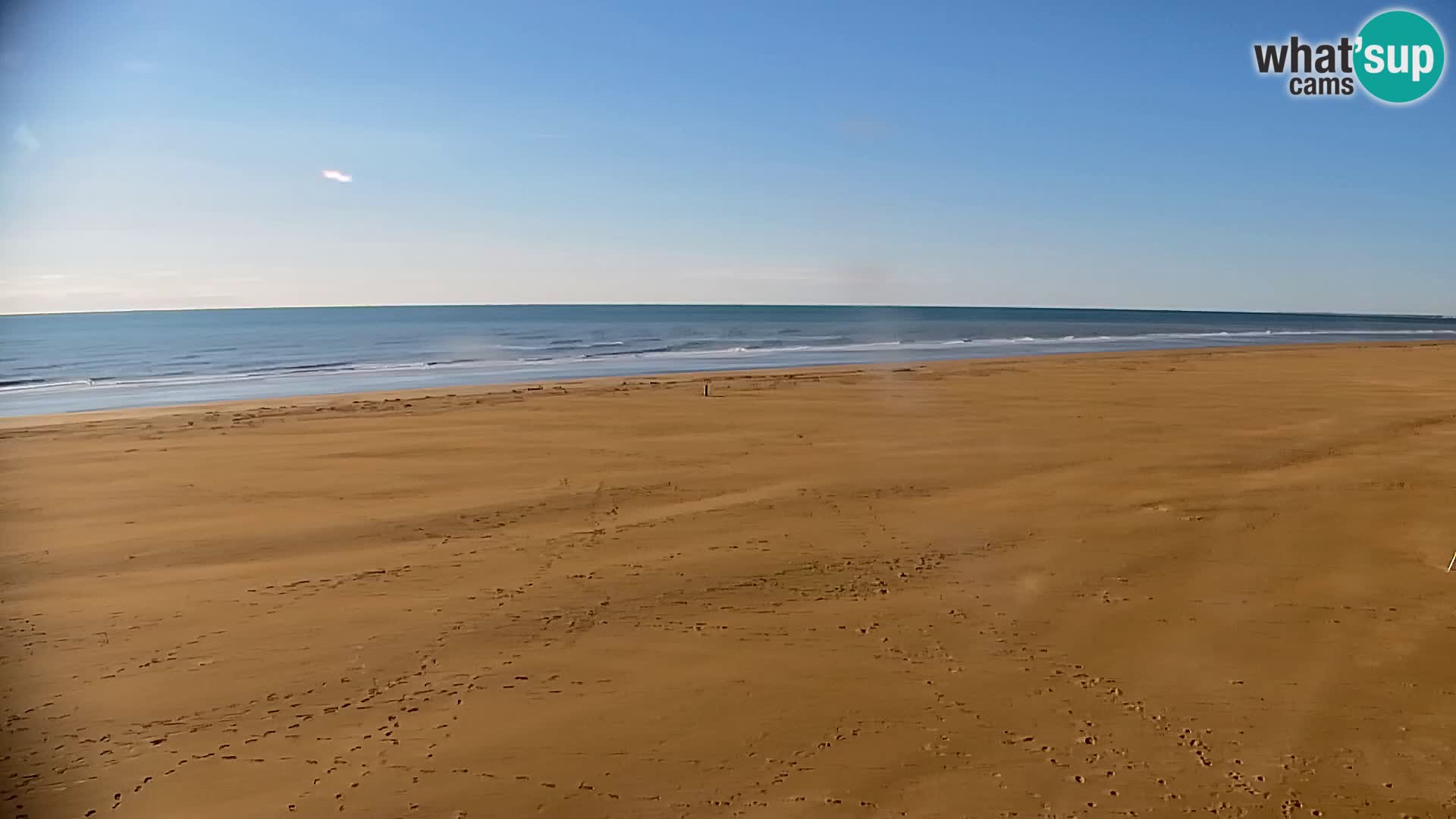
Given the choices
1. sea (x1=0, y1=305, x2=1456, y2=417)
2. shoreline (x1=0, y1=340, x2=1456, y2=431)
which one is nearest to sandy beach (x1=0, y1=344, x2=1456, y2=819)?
shoreline (x1=0, y1=340, x2=1456, y2=431)

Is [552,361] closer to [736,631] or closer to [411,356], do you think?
[411,356]

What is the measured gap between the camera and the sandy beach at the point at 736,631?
13.7 feet

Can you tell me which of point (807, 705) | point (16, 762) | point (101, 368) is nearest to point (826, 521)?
point (807, 705)

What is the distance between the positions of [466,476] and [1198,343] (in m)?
48.8

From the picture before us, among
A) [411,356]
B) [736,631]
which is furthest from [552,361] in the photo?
[736,631]

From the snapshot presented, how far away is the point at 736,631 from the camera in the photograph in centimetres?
600

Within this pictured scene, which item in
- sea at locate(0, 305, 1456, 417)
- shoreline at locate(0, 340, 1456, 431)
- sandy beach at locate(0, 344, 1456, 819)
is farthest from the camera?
sea at locate(0, 305, 1456, 417)

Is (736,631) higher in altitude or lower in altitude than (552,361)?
lower

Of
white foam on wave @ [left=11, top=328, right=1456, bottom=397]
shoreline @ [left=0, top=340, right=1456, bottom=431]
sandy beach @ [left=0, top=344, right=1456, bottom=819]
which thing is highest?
white foam on wave @ [left=11, top=328, right=1456, bottom=397]

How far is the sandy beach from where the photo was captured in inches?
164

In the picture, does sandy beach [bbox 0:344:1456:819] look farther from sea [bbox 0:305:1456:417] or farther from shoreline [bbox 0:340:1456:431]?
sea [bbox 0:305:1456:417]

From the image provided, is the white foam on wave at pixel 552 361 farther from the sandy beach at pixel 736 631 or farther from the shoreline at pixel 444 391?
the sandy beach at pixel 736 631

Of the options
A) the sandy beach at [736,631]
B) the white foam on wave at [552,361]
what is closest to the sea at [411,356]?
the white foam on wave at [552,361]

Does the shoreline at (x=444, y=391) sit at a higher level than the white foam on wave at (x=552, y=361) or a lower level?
lower
